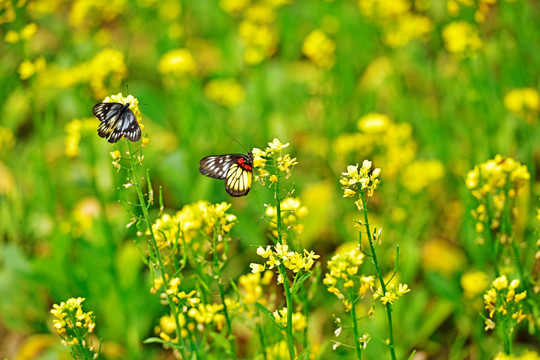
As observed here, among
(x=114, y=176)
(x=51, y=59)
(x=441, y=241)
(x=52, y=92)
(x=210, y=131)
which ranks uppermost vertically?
(x=51, y=59)

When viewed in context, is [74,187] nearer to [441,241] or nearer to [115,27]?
[441,241]

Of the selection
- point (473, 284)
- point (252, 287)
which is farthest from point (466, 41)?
point (252, 287)

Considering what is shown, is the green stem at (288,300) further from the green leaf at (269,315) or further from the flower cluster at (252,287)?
the flower cluster at (252,287)

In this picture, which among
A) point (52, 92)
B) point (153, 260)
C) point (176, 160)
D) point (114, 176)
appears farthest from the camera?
point (52, 92)

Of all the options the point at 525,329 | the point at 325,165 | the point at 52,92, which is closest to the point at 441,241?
the point at 525,329

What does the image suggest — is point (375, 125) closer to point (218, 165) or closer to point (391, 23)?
point (391, 23)
